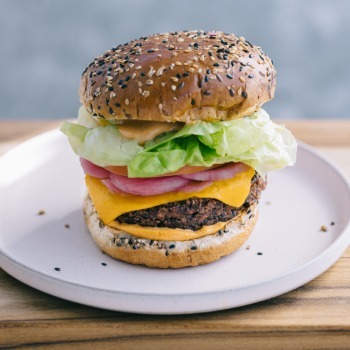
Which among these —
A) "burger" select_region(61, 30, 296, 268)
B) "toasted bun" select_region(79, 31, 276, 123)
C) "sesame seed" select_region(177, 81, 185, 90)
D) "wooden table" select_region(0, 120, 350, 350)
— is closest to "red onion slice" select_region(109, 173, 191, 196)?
"burger" select_region(61, 30, 296, 268)

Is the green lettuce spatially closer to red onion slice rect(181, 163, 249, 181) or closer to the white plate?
red onion slice rect(181, 163, 249, 181)

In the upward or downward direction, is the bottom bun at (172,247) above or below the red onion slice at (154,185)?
below

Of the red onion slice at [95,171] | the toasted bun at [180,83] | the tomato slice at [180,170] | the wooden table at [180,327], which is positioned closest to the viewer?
the wooden table at [180,327]

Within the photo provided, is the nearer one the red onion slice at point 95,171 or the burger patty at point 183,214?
the burger patty at point 183,214

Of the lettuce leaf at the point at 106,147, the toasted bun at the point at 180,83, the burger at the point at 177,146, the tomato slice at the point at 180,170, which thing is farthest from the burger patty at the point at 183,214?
the toasted bun at the point at 180,83

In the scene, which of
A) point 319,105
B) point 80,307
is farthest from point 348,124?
point 319,105

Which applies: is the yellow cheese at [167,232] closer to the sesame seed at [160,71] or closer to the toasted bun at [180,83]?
the toasted bun at [180,83]

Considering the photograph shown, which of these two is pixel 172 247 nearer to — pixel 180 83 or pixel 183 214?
pixel 183 214

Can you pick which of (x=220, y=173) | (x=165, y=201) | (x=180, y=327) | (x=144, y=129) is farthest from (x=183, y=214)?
(x=180, y=327)
